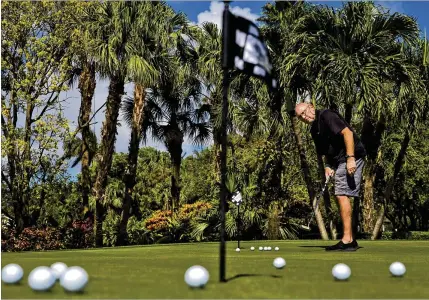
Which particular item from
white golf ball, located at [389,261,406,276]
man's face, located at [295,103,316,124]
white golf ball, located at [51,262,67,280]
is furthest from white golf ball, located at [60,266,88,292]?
man's face, located at [295,103,316,124]

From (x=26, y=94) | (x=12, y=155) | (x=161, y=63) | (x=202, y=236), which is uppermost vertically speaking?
(x=161, y=63)

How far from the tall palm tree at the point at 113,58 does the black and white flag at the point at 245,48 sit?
48.8 ft

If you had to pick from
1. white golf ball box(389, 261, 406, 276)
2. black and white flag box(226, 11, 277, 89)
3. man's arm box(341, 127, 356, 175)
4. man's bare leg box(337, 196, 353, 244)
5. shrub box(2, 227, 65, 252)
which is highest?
black and white flag box(226, 11, 277, 89)

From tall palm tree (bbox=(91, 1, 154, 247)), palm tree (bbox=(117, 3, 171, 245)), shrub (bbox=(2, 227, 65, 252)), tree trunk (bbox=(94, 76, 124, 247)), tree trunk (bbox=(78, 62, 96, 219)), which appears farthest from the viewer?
tree trunk (bbox=(78, 62, 96, 219))

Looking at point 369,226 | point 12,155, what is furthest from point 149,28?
point 369,226

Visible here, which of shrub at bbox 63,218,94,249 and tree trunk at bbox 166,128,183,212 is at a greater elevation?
tree trunk at bbox 166,128,183,212

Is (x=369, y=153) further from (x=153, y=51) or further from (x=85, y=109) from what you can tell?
(x=85, y=109)

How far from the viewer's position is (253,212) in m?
21.7

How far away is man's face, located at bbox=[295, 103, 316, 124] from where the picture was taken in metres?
7.94

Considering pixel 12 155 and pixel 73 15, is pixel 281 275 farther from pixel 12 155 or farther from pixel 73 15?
pixel 73 15

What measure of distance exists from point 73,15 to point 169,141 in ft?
23.2

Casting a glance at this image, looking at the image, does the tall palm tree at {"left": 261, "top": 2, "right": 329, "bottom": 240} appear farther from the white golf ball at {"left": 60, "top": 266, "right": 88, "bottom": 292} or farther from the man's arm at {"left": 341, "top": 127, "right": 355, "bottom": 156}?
the white golf ball at {"left": 60, "top": 266, "right": 88, "bottom": 292}

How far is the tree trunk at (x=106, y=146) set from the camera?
19484 mm

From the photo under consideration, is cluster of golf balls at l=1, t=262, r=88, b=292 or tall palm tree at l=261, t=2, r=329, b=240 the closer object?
cluster of golf balls at l=1, t=262, r=88, b=292
